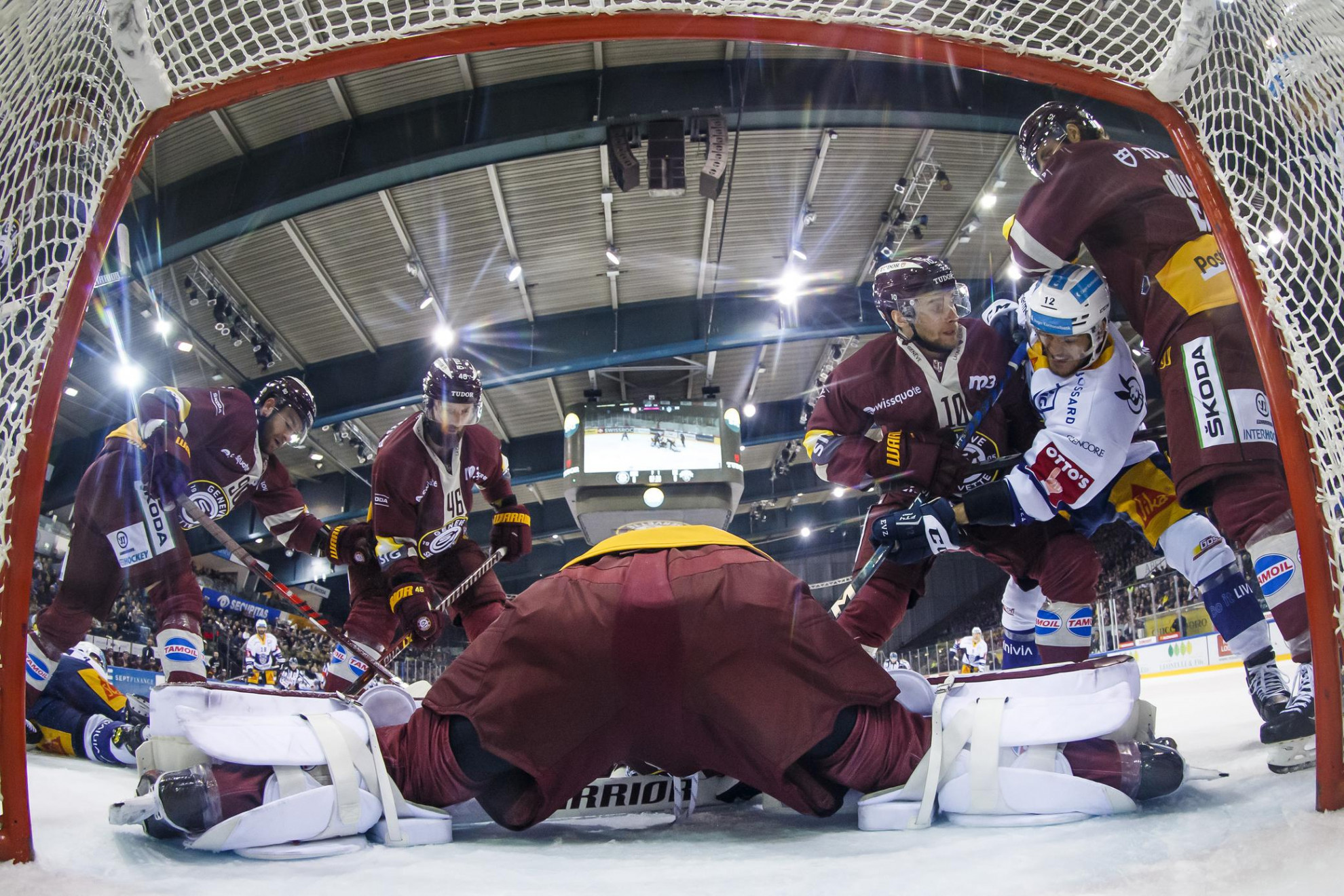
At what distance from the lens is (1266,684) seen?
1.95 m

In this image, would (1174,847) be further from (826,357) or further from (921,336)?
(826,357)

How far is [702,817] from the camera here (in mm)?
1809

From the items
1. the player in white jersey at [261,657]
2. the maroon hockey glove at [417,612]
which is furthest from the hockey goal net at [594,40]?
the player in white jersey at [261,657]

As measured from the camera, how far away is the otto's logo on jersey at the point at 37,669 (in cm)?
319

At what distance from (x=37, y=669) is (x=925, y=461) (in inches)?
125

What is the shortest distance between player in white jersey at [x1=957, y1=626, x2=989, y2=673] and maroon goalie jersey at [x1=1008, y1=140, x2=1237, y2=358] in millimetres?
11225

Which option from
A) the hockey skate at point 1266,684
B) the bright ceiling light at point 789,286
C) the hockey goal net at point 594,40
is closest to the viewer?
the hockey goal net at point 594,40

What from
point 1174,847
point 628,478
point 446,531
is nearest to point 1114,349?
point 1174,847

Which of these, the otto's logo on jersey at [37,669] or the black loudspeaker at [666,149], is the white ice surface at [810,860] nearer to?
the otto's logo on jersey at [37,669]

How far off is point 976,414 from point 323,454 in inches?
500

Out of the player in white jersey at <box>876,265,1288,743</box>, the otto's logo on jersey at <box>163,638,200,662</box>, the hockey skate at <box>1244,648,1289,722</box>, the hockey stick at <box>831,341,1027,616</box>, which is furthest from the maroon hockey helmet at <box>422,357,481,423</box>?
the hockey skate at <box>1244,648,1289,722</box>

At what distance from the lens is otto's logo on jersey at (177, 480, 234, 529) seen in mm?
3609

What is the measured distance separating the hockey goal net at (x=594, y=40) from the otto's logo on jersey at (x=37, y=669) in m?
2.40

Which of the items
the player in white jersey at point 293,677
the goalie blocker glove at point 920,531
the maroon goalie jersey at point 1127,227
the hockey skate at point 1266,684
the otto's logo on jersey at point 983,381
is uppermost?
the maroon goalie jersey at point 1127,227
